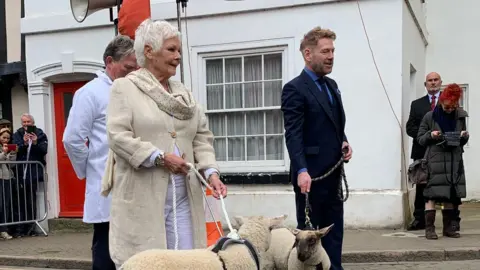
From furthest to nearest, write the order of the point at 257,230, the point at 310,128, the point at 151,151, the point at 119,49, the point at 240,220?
the point at 310,128
the point at 119,49
the point at 240,220
the point at 257,230
the point at 151,151

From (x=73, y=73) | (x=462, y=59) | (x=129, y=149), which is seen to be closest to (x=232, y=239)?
(x=129, y=149)

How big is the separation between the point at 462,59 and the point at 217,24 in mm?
5721

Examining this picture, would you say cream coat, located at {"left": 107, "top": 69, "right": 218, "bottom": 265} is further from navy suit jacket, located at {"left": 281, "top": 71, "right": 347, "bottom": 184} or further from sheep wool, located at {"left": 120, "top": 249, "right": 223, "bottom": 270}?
navy suit jacket, located at {"left": 281, "top": 71, "right": 347, "bottom": 184}

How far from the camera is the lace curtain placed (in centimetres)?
843

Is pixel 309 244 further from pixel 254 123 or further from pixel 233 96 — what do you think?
pixel 233 96

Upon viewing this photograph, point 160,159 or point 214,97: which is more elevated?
point 214,97

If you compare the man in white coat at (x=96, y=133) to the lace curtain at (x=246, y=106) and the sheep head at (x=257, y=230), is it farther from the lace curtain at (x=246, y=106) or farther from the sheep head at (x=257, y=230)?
the lace curtain at (x=246, y=106)

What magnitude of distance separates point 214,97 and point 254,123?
816mm

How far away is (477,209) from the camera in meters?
10.0

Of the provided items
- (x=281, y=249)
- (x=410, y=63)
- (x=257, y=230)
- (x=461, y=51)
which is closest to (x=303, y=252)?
(x=281, y=249)

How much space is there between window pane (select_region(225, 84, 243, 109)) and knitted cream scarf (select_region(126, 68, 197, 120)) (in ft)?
18.6

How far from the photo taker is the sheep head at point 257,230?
2.99 m

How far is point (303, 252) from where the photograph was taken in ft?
13.5

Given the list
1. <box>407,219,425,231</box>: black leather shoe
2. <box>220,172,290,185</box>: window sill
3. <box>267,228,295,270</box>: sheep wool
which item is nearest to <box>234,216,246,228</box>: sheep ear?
<box>267,228,295,270</box>: sheep wool
